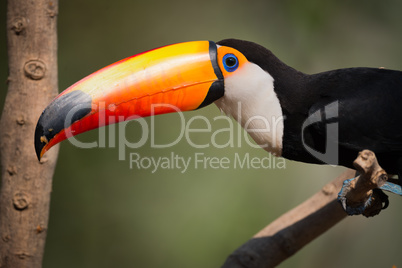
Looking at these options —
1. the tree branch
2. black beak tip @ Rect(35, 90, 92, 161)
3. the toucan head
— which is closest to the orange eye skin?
the toucan head

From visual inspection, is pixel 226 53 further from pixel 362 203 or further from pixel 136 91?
pixel 362 203

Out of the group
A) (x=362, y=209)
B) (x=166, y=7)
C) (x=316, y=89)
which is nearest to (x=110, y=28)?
(x=166, y=7)

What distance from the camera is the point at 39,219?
2055mm

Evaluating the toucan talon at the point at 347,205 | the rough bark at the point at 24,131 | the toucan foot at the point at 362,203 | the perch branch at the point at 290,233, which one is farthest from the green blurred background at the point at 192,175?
the toucan talon at the point at 347,205

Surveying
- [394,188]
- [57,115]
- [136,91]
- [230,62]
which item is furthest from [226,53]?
[394,188]

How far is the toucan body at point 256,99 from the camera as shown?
1.86 metres

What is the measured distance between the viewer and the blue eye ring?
198 cm

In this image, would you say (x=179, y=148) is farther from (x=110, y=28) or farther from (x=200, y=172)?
(x=110, y=28)

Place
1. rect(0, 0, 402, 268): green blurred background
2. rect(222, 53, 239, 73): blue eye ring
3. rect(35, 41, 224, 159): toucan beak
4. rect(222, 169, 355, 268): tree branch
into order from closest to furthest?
rect(35, 41, 224, 159): toucan beak → rect(222, 53, 239, 73): blue eye ring → rect(222, 169, 355, 268): tree branch → rect(0, 0, 402, 268): green blurred background

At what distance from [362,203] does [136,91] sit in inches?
32.9

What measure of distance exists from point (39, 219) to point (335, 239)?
2388mm

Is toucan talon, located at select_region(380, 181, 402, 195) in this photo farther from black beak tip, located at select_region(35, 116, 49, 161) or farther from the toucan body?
black beak tip, located at select_region(35, 116, 49, 161)

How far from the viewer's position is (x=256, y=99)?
6.46 feet

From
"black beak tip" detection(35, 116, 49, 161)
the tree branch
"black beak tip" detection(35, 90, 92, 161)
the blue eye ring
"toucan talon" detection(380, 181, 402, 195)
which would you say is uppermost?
the blue eye ring
